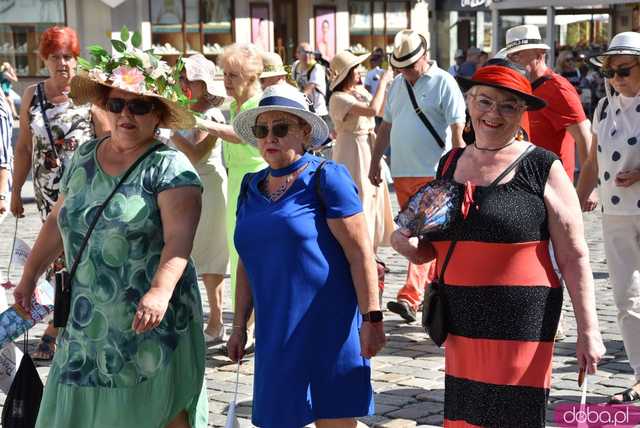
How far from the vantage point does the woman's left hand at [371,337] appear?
4293mm

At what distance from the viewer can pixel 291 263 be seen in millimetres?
4301

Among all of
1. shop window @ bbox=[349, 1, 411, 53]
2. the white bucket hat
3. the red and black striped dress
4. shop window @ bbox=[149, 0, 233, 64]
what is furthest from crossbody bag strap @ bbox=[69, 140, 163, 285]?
shop window @ bbox=[349, 1, 411, 53]

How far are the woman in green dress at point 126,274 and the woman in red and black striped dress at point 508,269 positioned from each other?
32.2 inches

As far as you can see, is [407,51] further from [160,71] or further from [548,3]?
[548,3]

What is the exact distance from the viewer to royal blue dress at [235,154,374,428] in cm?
430

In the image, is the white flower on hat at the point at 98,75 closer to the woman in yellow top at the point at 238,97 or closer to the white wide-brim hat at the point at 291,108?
the white wide-brim hat at the point at 291,108

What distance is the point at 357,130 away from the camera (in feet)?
33.8

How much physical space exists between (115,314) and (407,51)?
4.52 meters

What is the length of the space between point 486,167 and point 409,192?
14.1 feet

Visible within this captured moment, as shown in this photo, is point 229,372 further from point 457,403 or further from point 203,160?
point 457,403

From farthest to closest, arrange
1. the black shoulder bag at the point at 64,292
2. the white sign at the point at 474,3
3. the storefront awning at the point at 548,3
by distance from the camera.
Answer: the white sign at the point at 474,3 < the storefront awning at the point at 548,3 < the black shoulder bag at the point at 64,292

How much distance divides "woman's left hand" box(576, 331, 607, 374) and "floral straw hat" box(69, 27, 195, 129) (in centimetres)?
167

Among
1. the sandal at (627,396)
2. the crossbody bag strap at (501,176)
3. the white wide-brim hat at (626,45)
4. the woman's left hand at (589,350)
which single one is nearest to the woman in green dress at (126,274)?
the crossbody bag strap at (501,176)

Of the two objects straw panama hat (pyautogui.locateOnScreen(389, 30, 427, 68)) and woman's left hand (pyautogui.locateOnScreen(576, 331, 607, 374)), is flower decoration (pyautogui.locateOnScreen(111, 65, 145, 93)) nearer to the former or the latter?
woman's left hand (pyautogui.locateOnScreen(576, 331, 607, 374))
